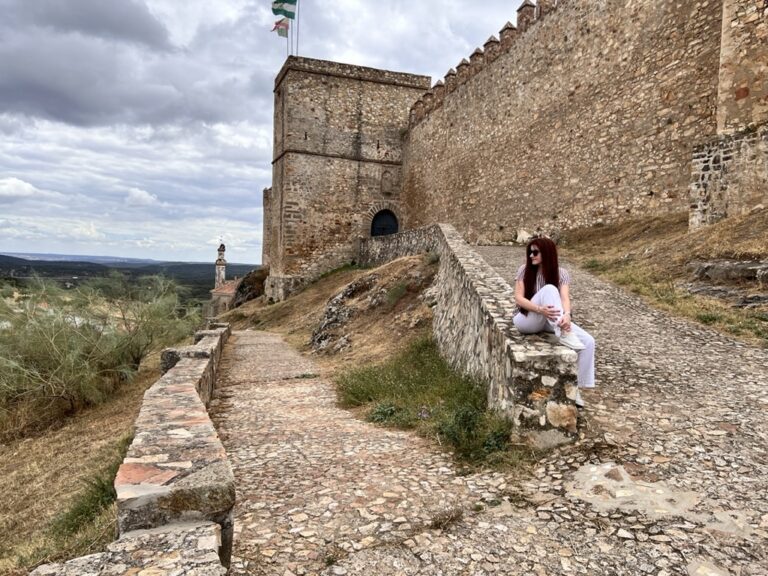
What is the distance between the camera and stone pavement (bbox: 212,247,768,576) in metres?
2.62

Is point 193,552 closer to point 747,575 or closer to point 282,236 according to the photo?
point 747,575

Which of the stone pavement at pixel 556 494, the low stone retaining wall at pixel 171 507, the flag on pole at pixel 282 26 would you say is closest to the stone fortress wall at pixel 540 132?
the flag on pole at pixel 282 26

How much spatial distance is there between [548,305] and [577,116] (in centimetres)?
1256

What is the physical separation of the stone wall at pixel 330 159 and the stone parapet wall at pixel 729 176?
17690 mm

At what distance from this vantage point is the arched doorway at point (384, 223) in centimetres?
2678

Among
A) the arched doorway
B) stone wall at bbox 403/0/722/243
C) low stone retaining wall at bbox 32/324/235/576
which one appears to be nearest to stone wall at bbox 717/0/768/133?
stone wall at bbox 403/0/722/243

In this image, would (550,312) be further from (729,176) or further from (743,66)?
(743,66)

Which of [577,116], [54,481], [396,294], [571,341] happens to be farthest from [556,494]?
[577,116]

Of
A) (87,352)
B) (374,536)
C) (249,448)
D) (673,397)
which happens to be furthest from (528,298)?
(87,352)

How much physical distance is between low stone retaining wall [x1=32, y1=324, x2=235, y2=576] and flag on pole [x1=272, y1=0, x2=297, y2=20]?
81.7 ft

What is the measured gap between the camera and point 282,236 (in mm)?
24953

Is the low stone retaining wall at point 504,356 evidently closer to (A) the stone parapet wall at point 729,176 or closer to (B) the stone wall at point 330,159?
(A) the stone parapet wall at point 729,176

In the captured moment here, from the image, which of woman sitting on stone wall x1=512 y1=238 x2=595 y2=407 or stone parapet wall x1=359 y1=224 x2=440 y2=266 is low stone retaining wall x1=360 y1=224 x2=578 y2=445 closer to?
woman sitting on stone wall x1=512 y1=238 x2=595 y2=407

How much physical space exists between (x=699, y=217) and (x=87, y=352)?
13.1m
